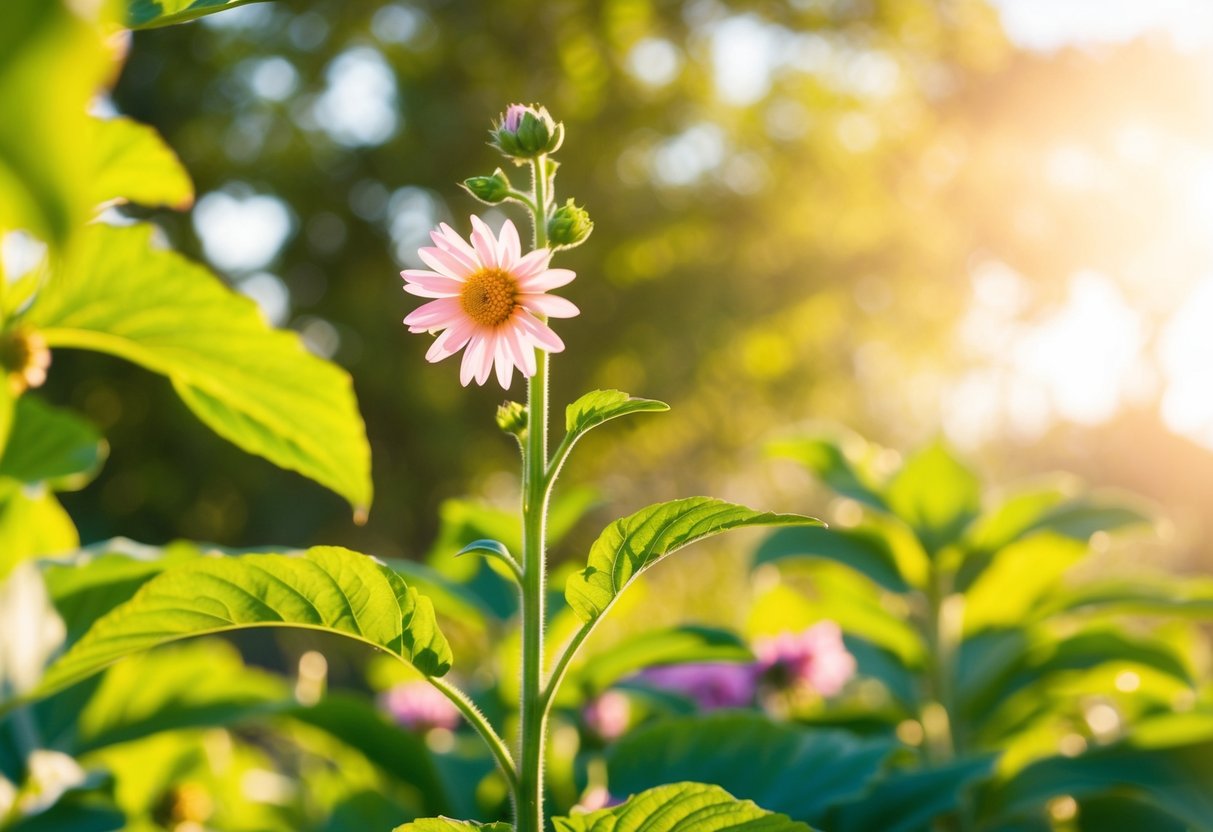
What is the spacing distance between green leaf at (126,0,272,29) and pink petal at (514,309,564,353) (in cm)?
20

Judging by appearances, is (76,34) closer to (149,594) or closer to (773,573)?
(149,594)

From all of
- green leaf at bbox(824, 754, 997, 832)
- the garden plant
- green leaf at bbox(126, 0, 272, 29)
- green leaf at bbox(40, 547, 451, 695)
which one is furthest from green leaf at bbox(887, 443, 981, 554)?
green leaf at bbox(126, 0, 272, 29)

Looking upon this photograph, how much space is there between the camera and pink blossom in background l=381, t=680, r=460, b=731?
155cm

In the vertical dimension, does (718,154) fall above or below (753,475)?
above

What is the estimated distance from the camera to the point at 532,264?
0.57 meters

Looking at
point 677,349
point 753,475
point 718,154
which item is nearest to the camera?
point 677,349

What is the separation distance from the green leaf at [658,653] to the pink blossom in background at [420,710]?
0.63m

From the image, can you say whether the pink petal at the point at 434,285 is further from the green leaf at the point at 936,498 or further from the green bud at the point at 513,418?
the green leaf at the point at 936,498

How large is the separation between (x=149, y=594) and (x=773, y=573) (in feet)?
2.92

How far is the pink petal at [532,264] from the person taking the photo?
56 centimetres

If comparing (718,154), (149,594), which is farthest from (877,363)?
(149,594)

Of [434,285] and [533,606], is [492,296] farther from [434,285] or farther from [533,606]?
[533,606]

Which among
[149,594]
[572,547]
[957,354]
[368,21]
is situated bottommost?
[149,594]

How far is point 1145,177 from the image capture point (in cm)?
1152
